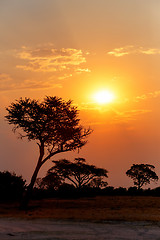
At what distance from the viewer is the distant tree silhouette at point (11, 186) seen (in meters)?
34.0

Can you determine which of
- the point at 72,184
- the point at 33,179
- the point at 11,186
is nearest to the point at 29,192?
the point at 33,179

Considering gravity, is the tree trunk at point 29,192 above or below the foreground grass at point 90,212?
above

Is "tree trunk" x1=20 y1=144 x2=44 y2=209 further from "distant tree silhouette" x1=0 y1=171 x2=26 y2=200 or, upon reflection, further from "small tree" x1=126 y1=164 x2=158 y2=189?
"small tree" x1=126 y1=164 x2=158 y2=189

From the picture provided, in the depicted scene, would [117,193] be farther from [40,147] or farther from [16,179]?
[40,147]

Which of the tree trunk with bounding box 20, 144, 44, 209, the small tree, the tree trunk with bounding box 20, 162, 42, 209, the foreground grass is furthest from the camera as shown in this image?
the small tree

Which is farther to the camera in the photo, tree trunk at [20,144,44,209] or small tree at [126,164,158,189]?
small tree at [126,164,158,189]

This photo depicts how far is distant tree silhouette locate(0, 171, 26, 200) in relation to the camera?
112 ft

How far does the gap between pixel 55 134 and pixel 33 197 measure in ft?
33.4

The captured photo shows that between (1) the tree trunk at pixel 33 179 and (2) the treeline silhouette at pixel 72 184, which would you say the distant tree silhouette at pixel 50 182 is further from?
(1) the tree trunk at pixel 33 179

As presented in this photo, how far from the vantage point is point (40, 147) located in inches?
1210

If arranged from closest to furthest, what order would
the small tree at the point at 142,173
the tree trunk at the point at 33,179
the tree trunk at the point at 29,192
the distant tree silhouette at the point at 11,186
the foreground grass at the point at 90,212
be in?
the foreground grass at the point at 90,212 → the tree trunk at the point at 29,192 → the tree trunk at the point at 33,179 → the distant tree silhouette at the point at 11,186 → the small tree at the point at 142,173

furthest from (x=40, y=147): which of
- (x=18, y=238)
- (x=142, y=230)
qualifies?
(x=18, y=238)

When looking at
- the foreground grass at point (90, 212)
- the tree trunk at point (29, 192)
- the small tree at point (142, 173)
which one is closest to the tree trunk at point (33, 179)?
the tree trunk at point (29, 192)

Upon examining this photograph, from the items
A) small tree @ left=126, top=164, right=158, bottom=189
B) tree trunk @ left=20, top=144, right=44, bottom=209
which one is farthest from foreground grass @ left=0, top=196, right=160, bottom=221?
small tree @ left=126, top=164, right=158, bottom=189
